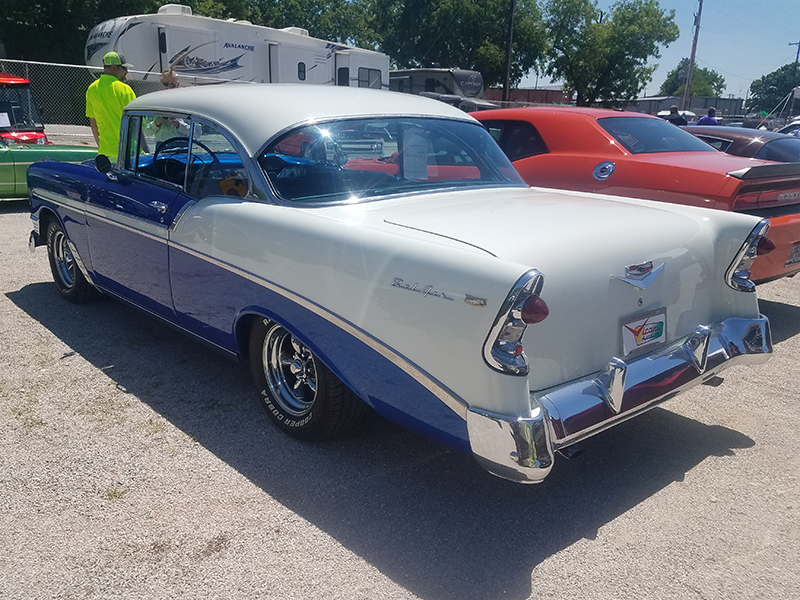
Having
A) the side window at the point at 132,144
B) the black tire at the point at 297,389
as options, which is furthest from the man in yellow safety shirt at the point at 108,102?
the black tire at the point at 297,389

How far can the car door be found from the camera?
3746 millimetres

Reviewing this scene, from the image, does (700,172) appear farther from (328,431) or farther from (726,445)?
(328,431)

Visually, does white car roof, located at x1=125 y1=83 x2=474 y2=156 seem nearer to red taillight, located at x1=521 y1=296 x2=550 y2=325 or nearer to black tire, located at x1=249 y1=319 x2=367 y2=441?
black tire, located at x1=249 y1=319 x2=367 y2=441

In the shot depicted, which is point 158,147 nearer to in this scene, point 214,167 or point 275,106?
point 214,167

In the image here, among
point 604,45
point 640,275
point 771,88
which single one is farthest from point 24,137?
point 771,88

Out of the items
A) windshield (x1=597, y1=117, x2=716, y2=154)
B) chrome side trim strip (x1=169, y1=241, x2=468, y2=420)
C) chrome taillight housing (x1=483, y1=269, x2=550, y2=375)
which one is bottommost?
chrome side trim strip (x1=169, y1=241, x2=468, y2=420)

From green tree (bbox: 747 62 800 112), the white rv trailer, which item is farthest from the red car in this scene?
green tree (bbox: 747 62 800 112)

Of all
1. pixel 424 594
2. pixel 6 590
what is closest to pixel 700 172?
pixel 424 594

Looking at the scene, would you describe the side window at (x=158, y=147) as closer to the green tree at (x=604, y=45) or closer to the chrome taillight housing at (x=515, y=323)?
the chrome taillight housing at (x=515, y=323)

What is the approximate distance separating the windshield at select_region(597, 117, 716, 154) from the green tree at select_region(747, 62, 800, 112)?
352 feet

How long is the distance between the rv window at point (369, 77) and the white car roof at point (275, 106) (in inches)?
634

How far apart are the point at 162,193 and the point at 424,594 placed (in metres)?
2.56

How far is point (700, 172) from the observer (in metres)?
5.02

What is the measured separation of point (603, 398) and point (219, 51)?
16.2 m
